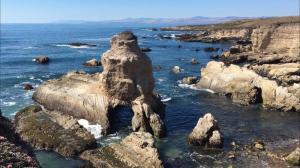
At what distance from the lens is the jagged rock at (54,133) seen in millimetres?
33594

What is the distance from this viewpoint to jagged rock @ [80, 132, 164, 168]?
30.0m

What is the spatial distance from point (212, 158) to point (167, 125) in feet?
30.2

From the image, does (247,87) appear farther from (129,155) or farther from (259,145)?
(129,155)

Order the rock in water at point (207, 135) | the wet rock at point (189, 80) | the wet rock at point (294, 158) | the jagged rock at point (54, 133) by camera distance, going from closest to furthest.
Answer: the wet rock at point (294, 158), the jagged rock at point (54, 133), the rock in water at point (207, 135), the wet rock at point (189, 80)

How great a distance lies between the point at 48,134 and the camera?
35.5 metres

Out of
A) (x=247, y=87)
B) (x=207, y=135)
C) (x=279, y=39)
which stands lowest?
(x=207, y=135)

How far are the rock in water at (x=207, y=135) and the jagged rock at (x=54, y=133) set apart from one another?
8.42 meters

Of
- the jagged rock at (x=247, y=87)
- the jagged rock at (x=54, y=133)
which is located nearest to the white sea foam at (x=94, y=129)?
the jagged rock at (x=54, y=133)

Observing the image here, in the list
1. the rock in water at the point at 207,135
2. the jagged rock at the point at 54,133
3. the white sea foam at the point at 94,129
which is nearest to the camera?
the jagged rock at the point at 54,133

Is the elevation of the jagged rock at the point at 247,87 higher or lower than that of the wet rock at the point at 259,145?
higher

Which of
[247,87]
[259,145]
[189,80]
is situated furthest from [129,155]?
[189,80]

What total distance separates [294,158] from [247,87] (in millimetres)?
19953

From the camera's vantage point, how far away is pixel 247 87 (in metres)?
51.0

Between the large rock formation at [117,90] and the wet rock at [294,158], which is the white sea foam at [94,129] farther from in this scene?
the wet rock at [294,158]
